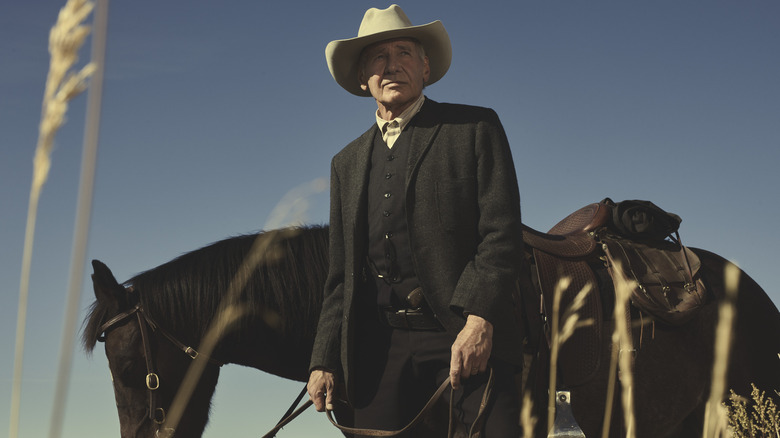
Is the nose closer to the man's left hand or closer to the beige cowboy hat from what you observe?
the beige cowboy hat

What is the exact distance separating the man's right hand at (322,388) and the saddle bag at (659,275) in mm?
1889

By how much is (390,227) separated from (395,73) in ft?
1.91

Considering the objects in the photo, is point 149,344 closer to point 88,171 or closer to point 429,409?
point 429,409

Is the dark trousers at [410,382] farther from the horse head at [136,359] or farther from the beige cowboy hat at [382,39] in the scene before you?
the horse head at [136,359]

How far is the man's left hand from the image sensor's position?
92.0 inches

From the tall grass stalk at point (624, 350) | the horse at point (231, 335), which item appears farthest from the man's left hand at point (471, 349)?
the horse at point (231, 335)

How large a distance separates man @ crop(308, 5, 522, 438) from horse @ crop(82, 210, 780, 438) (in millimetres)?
1088

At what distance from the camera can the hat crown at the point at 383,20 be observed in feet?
9.11

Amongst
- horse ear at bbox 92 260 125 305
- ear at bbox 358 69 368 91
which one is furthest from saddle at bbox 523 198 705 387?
horse ear at bbox 92 260 125 305

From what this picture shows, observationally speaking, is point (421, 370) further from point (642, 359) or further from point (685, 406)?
point (685, 406)

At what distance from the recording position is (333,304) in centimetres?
290

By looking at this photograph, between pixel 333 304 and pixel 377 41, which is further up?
pixel 377 41

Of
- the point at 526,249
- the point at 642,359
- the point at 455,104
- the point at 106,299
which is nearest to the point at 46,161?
the point at 455,104

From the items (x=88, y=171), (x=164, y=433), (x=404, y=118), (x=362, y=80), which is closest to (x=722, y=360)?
(x=404, y=118)
